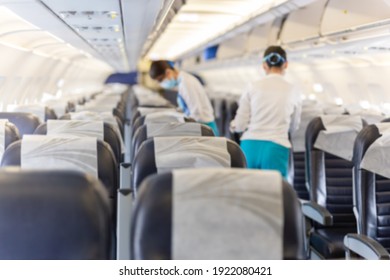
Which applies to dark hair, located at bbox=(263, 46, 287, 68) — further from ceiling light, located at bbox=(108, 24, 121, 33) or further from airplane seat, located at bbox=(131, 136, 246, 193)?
ceiling light, located at bbox=(108, 24, 121, 33)

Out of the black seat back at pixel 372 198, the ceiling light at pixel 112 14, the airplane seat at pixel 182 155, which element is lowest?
the black seat back at pixel 372 198

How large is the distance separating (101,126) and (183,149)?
4.40 ft

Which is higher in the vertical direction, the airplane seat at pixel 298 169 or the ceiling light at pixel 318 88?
the ceiling light at pixel 318 88

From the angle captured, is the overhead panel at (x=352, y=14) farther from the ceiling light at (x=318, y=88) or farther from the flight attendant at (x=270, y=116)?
the ceiling light at (x=318, y=88)

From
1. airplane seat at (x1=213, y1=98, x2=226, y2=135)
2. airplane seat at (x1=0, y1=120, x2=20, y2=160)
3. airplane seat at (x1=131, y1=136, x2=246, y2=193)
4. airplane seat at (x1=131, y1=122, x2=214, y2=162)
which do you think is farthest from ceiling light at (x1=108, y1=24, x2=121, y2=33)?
airplane seat at (x1=213, y1=98, x2=226, y2=135)

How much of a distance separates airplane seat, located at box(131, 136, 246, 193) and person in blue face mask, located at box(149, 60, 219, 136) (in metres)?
3.64

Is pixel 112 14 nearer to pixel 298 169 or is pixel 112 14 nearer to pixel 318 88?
pixel 298 169

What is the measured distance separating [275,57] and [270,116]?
1.84 feet

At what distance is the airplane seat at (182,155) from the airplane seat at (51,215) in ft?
3.62

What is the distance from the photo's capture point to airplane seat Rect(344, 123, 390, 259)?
416cm

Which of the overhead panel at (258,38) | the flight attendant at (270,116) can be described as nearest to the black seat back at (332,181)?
the flight attendant at (270,116)

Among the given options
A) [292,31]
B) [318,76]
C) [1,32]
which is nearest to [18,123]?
[1,32]

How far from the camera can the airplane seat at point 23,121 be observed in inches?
225
